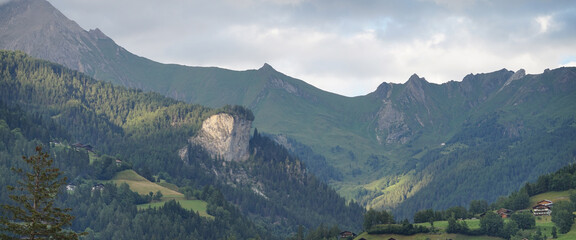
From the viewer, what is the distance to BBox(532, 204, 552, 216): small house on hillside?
192125 mm

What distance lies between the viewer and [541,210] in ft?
636

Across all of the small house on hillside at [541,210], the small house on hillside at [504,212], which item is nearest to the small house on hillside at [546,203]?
the small house on hillside at [541,210]

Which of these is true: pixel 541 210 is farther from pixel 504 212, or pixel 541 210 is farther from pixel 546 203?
pixel 504 212

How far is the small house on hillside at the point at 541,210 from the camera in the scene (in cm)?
19212

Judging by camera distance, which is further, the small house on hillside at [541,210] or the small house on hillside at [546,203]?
the small house on hillside at [546,203]

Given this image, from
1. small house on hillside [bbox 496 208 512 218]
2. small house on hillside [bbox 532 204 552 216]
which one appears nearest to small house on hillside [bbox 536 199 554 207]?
small house on hillside [bbox 532 204 552 216]

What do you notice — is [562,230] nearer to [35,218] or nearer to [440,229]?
[440,229]

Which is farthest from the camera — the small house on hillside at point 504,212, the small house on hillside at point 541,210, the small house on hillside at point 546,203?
the small house on hillside at point 504,212

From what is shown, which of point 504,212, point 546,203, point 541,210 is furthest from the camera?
point 504,212

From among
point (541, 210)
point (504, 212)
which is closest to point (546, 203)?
point (541, 210)

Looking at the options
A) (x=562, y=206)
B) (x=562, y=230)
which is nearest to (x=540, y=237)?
(x=562, y=230)

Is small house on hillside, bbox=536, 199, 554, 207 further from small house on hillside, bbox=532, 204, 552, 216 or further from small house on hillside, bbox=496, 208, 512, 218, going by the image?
small house on hillside, bbox=496, 208, 512, 218

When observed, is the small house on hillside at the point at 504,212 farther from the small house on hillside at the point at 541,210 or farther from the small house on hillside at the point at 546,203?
the small house on hillside at the point at 546,203

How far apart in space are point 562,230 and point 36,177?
13696 cm
